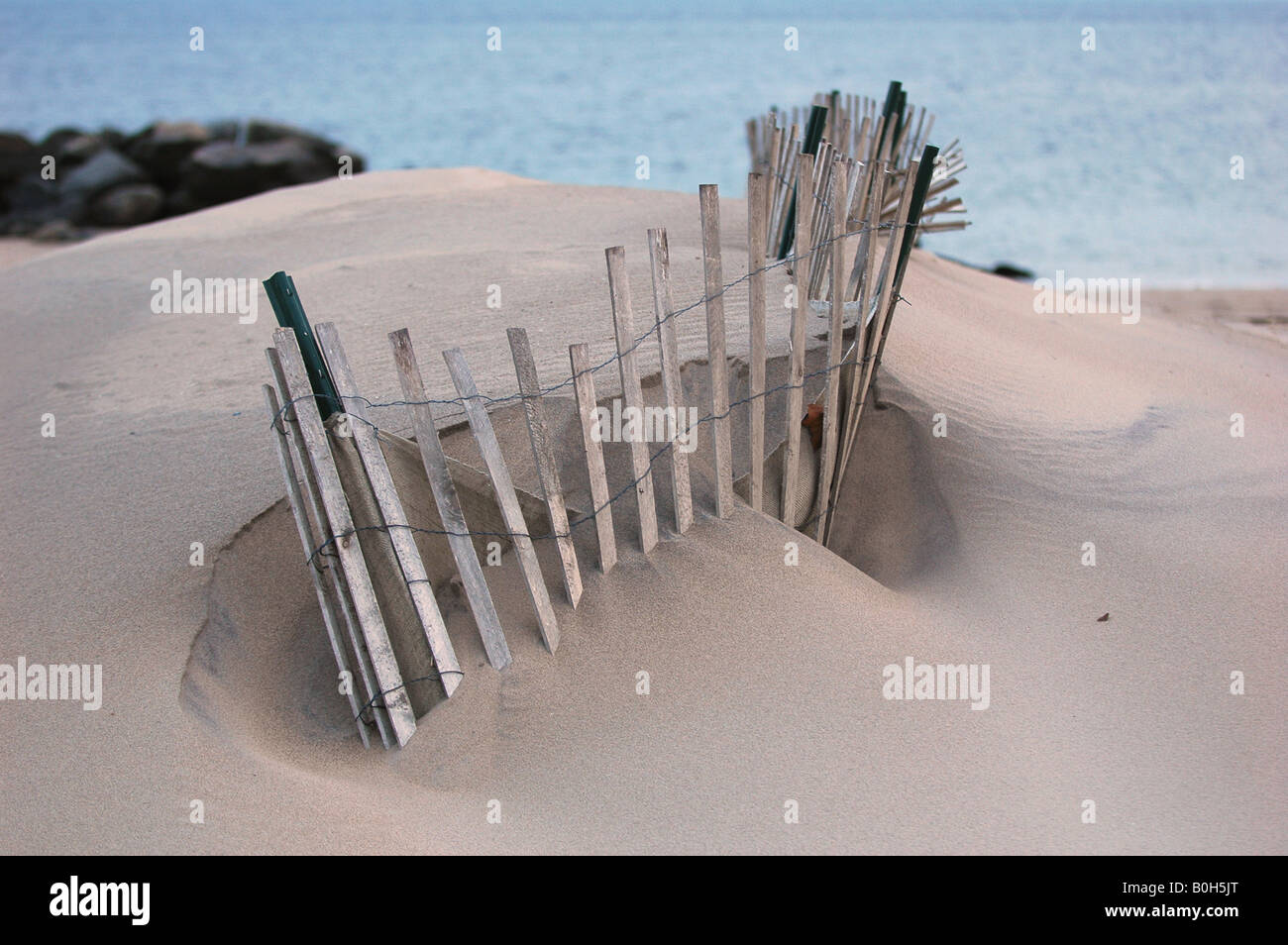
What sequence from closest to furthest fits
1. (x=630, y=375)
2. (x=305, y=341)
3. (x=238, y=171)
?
(x=305, y=341) < (x=630, y=375) < (x=238, y=171)

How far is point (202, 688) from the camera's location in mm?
3680

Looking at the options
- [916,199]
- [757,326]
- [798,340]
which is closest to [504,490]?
[757,326]

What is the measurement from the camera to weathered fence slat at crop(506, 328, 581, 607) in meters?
3.53

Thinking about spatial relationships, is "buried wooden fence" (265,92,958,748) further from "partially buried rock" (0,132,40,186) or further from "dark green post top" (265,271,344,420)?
"partially buried rock" (0,132,40,186)

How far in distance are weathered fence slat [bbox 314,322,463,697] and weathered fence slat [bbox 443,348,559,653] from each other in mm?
325

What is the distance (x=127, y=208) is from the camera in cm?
1571

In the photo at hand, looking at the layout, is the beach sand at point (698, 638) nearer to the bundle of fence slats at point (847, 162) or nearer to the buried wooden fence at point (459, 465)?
the buried wooden fence at point (459, 465)

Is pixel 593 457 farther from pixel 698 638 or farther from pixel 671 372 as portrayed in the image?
pixel 698 638

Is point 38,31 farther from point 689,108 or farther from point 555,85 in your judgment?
point 689,108

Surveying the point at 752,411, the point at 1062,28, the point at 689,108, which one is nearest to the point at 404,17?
the point at 1062,28

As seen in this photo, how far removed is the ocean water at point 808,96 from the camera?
17.7 m

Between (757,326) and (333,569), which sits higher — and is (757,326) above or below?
above

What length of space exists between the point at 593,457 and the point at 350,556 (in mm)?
928

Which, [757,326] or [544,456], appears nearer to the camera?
[544,456]
